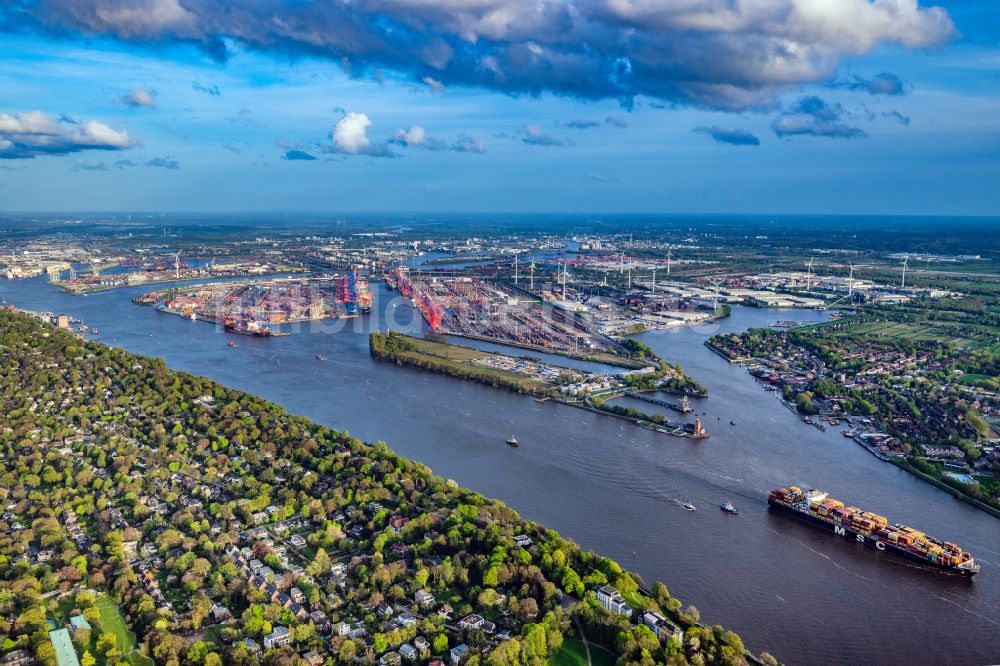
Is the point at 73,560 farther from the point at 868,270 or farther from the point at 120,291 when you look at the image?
the point at 868,270

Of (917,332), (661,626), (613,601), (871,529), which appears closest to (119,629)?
(613,601)

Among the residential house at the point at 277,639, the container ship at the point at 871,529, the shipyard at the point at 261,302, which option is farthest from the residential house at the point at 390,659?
the shipyard at the point at 261,302

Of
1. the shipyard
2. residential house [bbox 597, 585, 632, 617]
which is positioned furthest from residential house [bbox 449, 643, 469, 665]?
the shipyard

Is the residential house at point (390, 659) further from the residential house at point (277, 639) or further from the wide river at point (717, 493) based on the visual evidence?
the wide river at point (717, 493)

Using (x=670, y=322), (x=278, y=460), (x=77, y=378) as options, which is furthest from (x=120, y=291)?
(x=278, y=460)

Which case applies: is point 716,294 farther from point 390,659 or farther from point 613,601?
point 390,659
